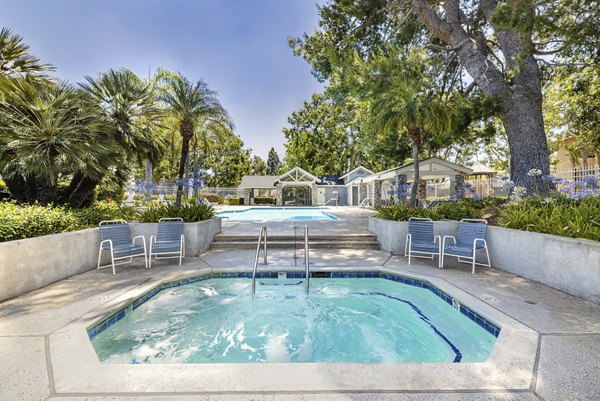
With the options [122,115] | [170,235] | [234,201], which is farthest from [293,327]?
[234,201]

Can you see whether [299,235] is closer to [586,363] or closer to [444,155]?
[586,363]

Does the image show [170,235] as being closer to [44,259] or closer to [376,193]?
[44,259]

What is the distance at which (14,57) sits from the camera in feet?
22.9

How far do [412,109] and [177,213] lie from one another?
777cm

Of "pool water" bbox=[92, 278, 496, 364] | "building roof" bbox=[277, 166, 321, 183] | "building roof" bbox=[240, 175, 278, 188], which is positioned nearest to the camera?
"pool water" bbox=[92, 278, 496, 364]

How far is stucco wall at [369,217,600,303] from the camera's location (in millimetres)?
4113

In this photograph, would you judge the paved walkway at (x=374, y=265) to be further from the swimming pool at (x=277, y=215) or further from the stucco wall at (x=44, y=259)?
the swimming pool at (x=277, y=215)

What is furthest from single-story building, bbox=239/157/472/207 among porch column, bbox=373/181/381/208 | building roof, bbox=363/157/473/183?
building roof, bbox=363/157/473/183

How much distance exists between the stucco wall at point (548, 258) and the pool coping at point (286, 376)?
2371 millimetres

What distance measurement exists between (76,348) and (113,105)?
8.47 metres

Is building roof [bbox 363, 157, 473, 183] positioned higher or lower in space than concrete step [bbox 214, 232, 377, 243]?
higher

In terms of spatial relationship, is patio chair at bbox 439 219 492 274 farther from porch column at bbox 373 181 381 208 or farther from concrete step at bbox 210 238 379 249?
porch column at bbox 373 181 381 208

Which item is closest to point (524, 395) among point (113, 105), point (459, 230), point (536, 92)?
point (459, 230)

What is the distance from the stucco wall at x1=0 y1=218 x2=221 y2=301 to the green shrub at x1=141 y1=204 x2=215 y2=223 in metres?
1.30
